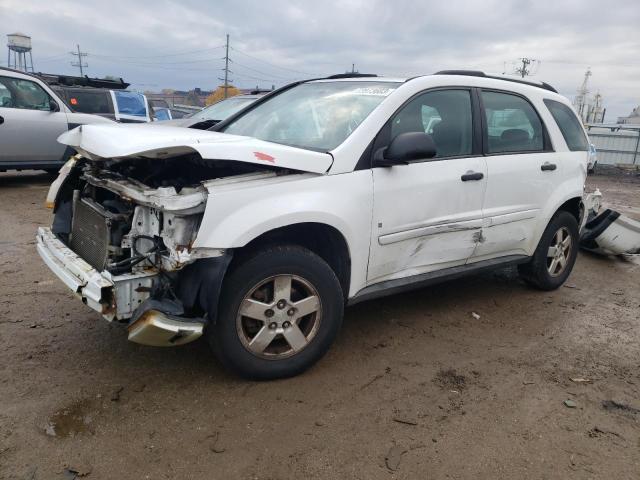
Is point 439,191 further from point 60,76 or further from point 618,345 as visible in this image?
point 60,76

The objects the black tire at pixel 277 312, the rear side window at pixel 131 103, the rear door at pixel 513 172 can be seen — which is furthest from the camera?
the rear side window at pixel 131 103

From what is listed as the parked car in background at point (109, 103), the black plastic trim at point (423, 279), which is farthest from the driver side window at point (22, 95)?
the black plastic trim at point (423, 279)

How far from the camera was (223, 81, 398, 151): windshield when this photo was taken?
3461 millimetres

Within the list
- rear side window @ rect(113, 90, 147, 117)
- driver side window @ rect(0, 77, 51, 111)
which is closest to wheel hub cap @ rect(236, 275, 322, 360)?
driver side window @ rect(0, 77, 51, 111)

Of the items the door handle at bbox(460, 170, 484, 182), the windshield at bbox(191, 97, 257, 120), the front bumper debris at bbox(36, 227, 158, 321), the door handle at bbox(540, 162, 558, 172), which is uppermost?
the windshield at bbox(191, 97, 257, 120)

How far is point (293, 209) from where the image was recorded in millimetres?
2943

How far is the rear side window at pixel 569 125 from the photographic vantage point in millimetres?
4750

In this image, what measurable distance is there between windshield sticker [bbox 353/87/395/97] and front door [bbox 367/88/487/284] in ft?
0.53

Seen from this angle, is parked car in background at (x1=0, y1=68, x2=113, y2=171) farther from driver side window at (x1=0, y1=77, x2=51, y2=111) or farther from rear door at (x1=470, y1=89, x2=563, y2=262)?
rear door at (x1=470, y1=89, x2=563, y2=262)

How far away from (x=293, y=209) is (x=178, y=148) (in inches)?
27.5

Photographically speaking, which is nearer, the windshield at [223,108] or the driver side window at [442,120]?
the driver side window at [442,120]

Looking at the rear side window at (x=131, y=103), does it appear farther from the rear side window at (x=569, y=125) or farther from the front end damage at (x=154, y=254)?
the rear side window at (x=569, y=125)

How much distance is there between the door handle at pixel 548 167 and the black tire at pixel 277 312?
2.35 m

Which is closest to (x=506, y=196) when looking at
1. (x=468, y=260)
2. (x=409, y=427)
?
(x=468, y=260)
